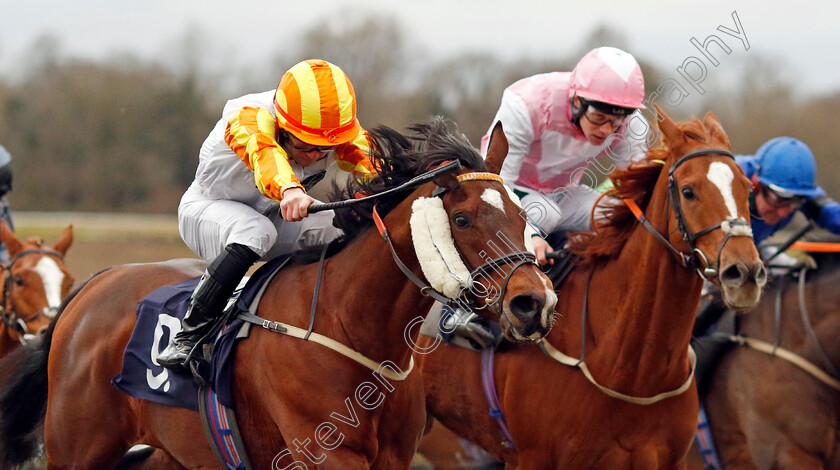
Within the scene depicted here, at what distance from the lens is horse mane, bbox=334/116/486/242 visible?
11.1 feet

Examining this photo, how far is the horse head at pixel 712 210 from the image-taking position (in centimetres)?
350

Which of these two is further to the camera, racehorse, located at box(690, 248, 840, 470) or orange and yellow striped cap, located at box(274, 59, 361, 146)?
racehorse, located at box(690, 248, 840, 470)

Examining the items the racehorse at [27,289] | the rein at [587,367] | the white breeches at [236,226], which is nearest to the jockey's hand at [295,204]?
the white breeches at [236,226]

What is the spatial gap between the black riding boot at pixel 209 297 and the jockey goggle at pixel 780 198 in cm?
328

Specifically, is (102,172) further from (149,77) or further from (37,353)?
(37,353)

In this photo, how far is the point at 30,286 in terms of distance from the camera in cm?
664

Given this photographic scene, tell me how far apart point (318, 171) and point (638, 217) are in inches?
56.7

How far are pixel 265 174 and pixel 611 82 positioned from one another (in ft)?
5.83

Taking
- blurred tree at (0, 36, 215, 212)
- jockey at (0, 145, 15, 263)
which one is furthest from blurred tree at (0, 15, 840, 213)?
jockey at (0, 145, 15, 263)

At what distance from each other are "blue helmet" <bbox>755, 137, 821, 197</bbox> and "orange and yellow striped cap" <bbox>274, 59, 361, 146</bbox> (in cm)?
296

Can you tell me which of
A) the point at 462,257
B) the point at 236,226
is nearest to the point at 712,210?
the point at 462,257

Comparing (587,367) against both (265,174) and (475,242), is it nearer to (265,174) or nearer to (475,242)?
(475,242)

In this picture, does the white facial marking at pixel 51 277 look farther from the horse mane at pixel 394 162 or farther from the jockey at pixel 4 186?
the horse mane at pixel 394 162

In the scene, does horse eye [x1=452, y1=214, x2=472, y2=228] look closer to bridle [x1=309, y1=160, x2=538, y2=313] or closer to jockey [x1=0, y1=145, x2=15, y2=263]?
bridle [x1=309, y1=160, x2=538, y2=313]
